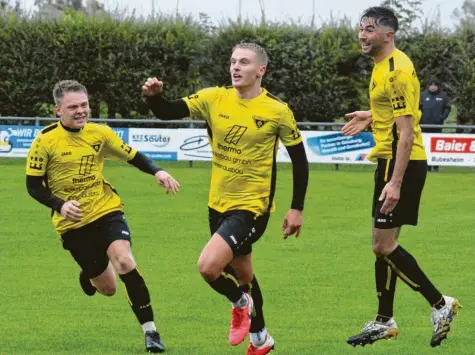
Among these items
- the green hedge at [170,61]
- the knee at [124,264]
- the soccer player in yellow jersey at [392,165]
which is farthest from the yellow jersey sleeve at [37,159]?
the green hedge at [170,61]

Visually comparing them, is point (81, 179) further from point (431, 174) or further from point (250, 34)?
point (250, 34)

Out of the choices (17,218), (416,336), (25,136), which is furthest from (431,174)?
(416,336)

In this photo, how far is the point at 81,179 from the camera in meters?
9.84

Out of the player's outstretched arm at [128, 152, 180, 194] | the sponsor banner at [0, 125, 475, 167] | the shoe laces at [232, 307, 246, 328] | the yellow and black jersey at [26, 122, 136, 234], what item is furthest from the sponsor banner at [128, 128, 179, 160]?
the shoe laces at [232, 307, 246, 328]

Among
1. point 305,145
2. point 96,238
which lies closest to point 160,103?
point 96,238

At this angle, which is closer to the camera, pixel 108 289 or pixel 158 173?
pixel 158 173

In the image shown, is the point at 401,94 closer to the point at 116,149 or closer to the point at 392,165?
the point at 392,165

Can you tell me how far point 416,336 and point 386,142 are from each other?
1671 mm

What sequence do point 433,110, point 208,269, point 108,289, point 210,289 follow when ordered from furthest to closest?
point 433,110 → point 210,289 → point 108,289 → point 208,269

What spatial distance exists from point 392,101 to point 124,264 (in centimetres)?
237

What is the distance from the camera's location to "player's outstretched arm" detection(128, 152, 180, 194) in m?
9.20

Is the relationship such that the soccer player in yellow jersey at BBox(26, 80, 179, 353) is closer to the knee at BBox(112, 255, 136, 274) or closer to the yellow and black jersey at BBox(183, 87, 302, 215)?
the knee at BBox(112, 255, 136, 274)

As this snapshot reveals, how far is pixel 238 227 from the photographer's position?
8.80 metres

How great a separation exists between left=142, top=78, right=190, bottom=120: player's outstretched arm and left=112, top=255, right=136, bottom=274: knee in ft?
3.79
